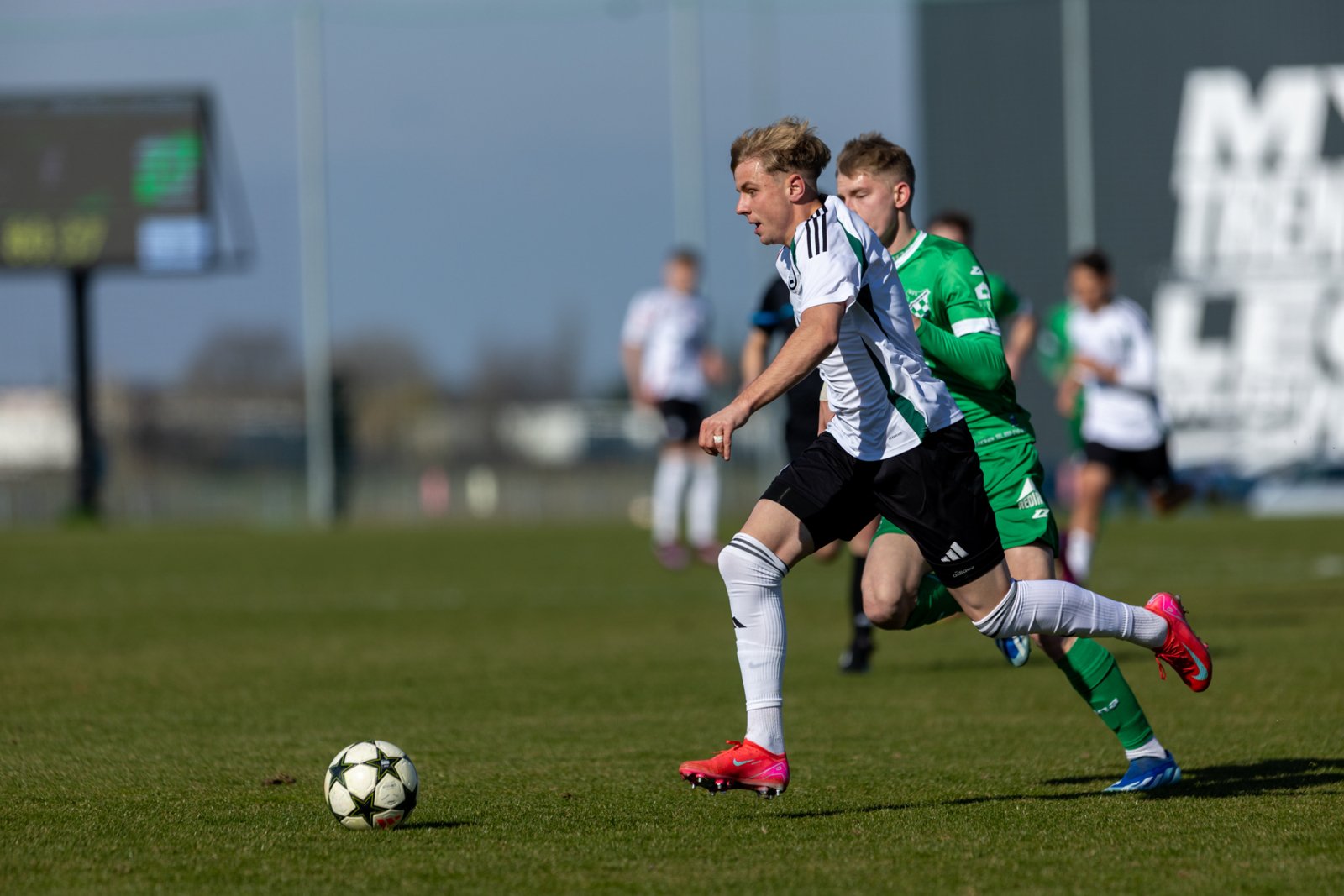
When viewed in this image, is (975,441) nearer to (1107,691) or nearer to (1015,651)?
(1015,651)

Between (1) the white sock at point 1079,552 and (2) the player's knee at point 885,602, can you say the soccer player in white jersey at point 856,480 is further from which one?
(1) the white sock at point 1079,552

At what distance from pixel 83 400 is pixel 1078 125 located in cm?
1801

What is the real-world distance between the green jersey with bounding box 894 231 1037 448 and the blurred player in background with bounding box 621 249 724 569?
928 cm

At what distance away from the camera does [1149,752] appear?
530 centimetres

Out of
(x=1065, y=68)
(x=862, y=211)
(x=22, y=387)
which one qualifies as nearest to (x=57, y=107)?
(x=22, y=387)

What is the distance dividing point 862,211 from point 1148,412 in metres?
6.09

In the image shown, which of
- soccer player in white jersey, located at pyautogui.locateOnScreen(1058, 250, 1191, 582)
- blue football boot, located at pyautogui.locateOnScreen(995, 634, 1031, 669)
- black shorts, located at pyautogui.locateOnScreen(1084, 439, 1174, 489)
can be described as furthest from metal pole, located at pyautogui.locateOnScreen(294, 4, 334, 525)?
blue football boot, located at pyautogui.locateOnScreen(995, 634, 1031, 669)

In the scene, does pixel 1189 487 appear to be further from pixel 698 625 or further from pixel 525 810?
pixel 525 810

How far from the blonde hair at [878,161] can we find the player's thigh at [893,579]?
3.87ft

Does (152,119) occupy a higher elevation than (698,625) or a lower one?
higher

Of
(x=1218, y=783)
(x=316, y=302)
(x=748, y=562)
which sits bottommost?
(x=1218, y=783)

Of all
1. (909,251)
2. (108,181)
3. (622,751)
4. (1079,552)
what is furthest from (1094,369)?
→ (108,181)

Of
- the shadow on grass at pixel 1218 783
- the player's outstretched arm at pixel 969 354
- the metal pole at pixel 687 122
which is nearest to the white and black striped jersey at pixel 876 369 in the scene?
the player's outstretched arm at pixel 969 354

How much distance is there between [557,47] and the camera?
1366 inches
